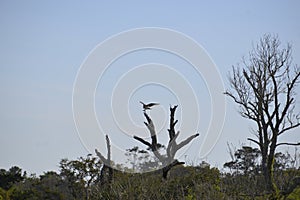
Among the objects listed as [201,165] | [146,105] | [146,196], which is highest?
[146,105]

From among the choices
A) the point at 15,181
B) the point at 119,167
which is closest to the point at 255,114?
the point at 119,167

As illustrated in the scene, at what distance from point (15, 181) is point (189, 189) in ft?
80.1

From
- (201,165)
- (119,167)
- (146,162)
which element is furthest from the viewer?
(146,162)

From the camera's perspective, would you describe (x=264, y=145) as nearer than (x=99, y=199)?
No

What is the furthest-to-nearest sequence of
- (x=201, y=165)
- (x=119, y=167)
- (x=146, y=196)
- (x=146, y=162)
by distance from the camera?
1. (x=146, y=162)
2. (x=119, y=167)
3. (x=201, y=165)
4. (x=146, y=196)

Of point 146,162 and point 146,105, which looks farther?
point 146,162

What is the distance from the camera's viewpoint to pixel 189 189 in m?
17.2

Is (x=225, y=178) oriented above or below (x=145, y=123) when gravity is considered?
below

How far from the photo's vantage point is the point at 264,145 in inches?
907

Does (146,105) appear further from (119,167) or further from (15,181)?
(15,181)

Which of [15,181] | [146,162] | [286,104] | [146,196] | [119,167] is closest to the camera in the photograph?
[146,196]

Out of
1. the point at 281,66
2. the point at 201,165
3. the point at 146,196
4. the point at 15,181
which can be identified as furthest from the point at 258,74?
the point at 15,181

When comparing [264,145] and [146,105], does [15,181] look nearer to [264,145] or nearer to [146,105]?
[146,105]

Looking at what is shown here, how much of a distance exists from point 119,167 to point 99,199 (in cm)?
705
